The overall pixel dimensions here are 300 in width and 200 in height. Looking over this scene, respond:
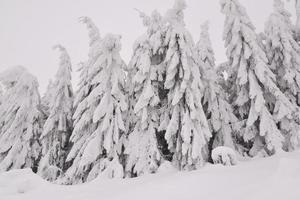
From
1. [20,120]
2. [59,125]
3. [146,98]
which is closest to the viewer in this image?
[146,98]

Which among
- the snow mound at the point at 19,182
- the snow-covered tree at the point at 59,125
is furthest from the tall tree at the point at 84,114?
the snow mound at the point at 19,182

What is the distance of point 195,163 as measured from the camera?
13.1 metres

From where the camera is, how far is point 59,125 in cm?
1684

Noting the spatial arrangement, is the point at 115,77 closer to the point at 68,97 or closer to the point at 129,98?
the point at 129,98

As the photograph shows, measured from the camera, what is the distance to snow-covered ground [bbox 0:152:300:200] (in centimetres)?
631

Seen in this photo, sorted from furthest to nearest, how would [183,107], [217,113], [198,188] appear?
[217,113] < [183,107] < [198,188]

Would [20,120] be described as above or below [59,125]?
above

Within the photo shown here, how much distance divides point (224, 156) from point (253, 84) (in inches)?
244

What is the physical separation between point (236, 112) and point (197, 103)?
21.2ft

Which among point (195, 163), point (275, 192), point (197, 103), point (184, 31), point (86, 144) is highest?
point (184, 31)

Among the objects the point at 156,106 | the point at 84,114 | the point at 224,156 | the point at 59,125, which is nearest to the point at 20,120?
the point at 59,125

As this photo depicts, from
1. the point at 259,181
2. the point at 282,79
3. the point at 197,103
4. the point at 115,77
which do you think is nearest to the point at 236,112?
the point at 282,79

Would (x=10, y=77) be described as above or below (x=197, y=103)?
above

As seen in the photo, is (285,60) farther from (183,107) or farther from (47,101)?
(47,101)
